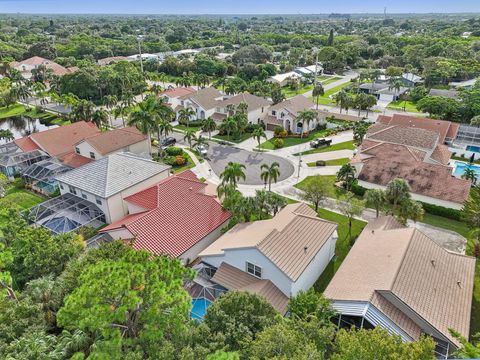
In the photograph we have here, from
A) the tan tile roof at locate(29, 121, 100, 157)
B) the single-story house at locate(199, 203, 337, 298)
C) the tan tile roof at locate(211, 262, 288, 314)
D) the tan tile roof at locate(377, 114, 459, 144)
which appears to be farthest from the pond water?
the tan tile roof at locate(377, 114, 459, 144)

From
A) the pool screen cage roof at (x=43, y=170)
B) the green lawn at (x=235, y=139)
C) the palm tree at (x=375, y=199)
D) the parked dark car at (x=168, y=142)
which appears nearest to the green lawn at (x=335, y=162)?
the green lawn at (x=235, y=139)

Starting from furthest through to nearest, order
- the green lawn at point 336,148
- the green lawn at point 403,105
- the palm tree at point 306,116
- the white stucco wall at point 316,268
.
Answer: the green lawn at point 403,105
the palm tree at point 306,116
the green lawn at point 336,148
the white stucco wall at point 316,268

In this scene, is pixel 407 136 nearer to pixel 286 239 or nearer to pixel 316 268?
pixel 316 268

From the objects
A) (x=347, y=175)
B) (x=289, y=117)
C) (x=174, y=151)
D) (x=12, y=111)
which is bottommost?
(x=12, y=111)

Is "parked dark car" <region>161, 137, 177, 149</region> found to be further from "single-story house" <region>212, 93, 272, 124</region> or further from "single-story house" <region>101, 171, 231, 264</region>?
"single-story house" <region>101, 171, 231, 264</region>

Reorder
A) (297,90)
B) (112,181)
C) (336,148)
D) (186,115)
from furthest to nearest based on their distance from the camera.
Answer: (297,90) → (186,115) → (336,148) → (112,181)

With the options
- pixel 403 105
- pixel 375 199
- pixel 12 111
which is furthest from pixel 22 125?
pixel 403 105

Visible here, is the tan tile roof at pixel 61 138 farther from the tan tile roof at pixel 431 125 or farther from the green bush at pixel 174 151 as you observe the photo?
the tan tile roof at pixel 431 125
